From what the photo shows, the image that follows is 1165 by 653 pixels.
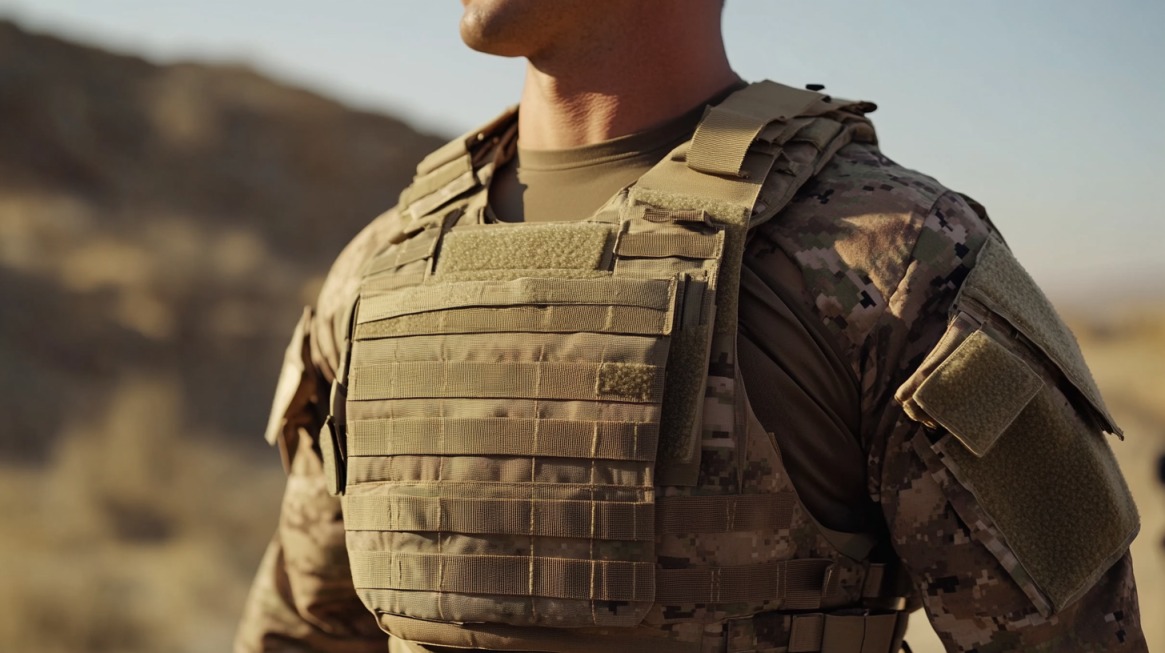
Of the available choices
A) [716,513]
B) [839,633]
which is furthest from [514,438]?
[839,633]

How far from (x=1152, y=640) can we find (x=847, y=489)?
5.20 meters

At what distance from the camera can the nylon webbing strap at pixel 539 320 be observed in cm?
183

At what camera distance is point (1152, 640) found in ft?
20.4

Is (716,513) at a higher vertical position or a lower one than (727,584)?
higher

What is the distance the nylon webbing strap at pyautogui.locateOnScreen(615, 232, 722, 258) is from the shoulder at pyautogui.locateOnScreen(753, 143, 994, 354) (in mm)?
102

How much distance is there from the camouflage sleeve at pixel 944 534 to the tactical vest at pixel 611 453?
127 mm

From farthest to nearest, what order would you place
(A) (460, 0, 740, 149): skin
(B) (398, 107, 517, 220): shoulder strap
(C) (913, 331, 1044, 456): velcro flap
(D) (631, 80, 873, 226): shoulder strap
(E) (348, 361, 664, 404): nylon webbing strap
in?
1. (B) (398, 107, 517, 220): shoulder strap
2. (A) (460, 0, 740, 149): skin
3. (D) (631, 80, 873, 226): shoulder strap
4. (E) (348, 361, 664, 404): nylon webbing strap
5. (C) (913, 331, 1044, 456): velcro flap

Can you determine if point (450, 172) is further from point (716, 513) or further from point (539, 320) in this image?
point (716, 513)

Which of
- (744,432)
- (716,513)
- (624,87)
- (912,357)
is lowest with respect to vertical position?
(716,513)

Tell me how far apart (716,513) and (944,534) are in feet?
1.10

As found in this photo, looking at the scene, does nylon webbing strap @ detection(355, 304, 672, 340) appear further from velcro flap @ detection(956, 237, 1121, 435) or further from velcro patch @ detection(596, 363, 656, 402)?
velcro flap @ detection(956, 237, 1121, 435)

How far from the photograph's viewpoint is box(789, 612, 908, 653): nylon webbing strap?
1836mm

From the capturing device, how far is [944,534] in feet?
5.80

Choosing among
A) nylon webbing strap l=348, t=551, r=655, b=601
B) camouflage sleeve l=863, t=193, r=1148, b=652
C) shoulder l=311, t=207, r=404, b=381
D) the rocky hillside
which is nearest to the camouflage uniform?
camouflage sleeve l=863, t=193, r=1148, b=652
